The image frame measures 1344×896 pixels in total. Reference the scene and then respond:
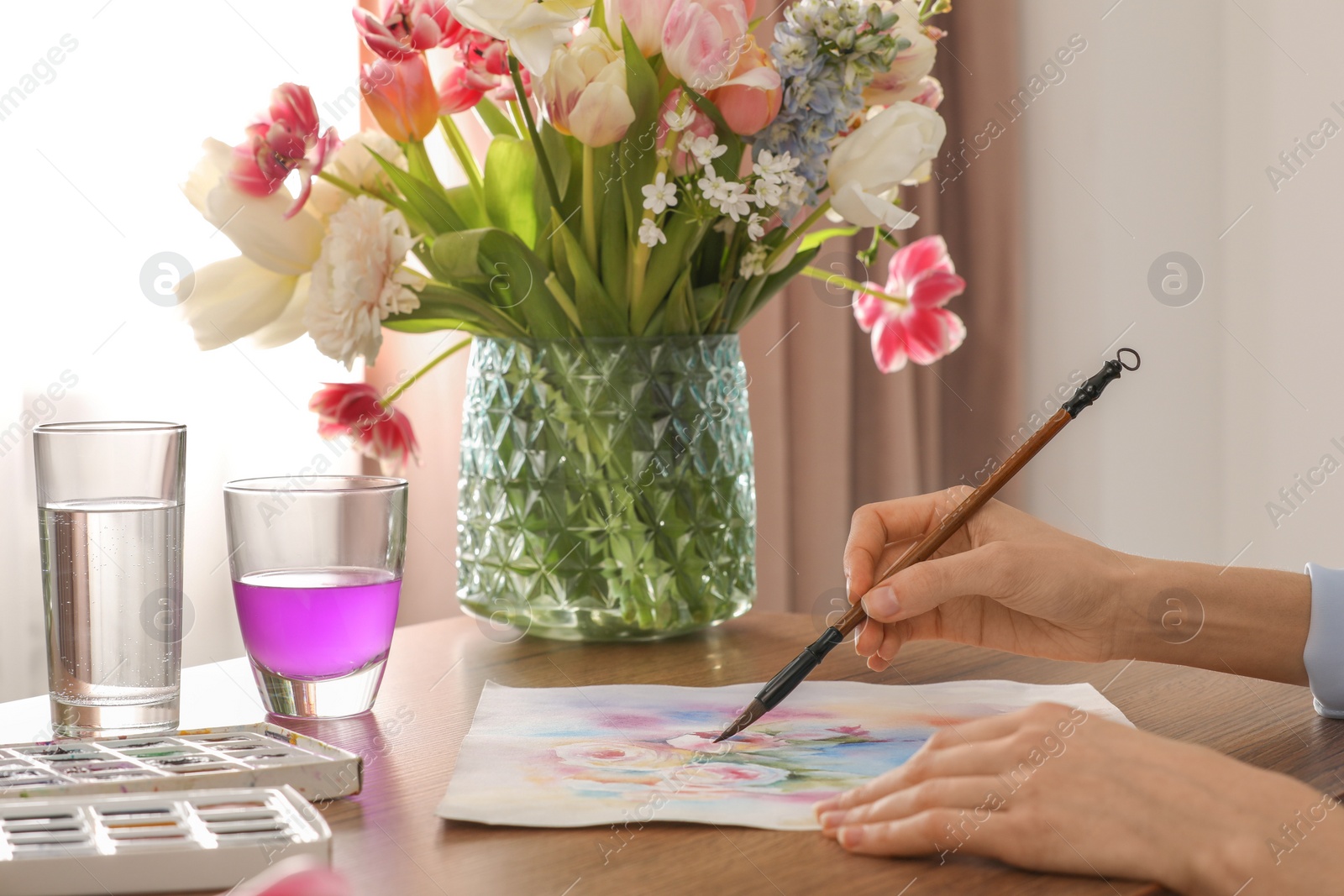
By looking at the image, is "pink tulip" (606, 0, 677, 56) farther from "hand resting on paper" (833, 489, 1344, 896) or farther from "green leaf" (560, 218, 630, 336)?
"hand resting on paper" (833, 489, 1344, 896)

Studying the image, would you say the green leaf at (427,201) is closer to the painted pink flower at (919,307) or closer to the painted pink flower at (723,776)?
the painted pink flower at (919,307)

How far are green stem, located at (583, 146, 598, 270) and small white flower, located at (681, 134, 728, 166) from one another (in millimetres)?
77

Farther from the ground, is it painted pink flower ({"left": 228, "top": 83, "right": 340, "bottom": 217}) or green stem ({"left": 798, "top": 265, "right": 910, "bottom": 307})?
painted pink flower ({"left": 228, "top": 83, "right": 340, "bottom": 217})

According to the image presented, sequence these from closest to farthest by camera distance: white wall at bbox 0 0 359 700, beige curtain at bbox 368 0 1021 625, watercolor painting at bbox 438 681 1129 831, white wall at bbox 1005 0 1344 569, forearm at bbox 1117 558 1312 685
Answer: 1. watercolor painting at bbox 438 681 1129 831
2. forearm at bbox 1117 558 1312 685
3. white wall at bbox 0 0 359 700
4. white wall at bbox 1005 0 1344 569
5. beige curtain at bbox 368 0 1021 625

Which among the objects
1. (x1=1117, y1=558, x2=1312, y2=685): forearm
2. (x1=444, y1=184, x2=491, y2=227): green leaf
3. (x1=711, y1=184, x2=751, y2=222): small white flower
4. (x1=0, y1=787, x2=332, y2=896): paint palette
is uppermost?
(x1=444, y1=184, x2=491, y2=227): green leaf

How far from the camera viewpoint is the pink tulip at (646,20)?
86 cm

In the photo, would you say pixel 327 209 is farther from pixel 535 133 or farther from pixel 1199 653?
pixel 1199 653

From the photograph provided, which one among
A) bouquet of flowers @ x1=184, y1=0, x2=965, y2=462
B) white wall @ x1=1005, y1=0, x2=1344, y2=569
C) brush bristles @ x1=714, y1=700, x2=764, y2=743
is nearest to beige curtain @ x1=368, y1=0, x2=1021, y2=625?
white wall @ x1=1005, y1=0, x2=1344, y2=569

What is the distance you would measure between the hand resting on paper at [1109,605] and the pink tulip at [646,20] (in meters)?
0.38

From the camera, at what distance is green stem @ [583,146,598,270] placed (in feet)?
3.05

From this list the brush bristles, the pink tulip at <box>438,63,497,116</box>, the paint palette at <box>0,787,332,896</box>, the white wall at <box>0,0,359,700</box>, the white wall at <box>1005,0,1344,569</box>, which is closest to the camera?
the paint palette at <box>0,787,332,896</box>

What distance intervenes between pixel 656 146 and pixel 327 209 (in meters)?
0.27


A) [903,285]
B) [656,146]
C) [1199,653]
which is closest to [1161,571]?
[1199,653]

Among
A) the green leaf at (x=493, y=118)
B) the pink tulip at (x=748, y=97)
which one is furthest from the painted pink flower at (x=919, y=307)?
the green leaf at (x=493, y=118)
